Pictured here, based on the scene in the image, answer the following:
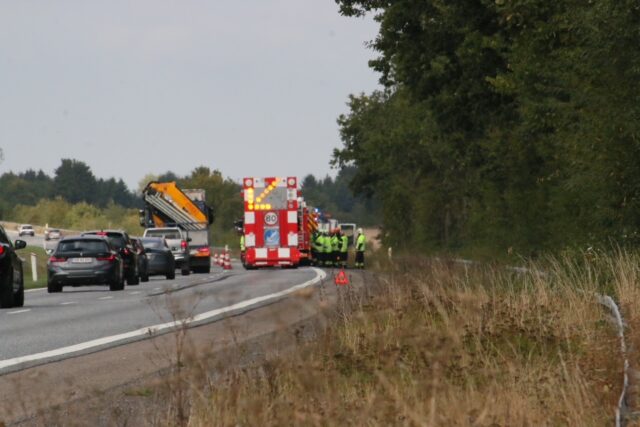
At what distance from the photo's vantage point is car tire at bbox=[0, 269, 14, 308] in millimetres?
27062

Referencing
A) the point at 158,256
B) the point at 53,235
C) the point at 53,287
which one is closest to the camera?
the point at 53,287

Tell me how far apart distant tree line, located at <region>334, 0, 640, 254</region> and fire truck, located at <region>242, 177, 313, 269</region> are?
653 cm

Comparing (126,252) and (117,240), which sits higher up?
(117,240)

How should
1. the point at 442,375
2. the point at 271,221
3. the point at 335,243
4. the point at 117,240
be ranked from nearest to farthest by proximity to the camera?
1. the point at 442,375
2. the point at 117,240
3. the point at 271,221
4. the point at 335,243

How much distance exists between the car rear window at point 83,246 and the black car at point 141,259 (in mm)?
5796

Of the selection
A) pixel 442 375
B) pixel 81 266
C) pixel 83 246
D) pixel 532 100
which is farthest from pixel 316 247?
pixel 442 375

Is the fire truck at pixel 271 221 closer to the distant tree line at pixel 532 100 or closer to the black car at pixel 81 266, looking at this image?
the distant tree line at pixel 532 100

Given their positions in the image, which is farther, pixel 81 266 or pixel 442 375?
pixel 81 266

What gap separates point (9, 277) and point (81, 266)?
9.71m

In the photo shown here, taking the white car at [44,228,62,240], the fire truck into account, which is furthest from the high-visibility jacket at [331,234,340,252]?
the white car at [44,228,62,240]

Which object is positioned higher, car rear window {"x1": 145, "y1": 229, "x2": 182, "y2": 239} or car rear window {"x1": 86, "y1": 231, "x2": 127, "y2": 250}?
car rear window {"x1": 145, "y1": 229, "x2": 182, "y2": 239}

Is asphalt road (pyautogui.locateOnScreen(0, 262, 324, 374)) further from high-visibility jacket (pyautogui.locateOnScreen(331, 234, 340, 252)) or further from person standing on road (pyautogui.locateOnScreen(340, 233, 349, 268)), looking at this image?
high-visibility jacket (pyautogui.locateOnScreen(331, 234, 340, 252))

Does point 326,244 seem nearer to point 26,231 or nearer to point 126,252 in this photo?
point 126,252

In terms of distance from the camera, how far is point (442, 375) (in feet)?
31.0
